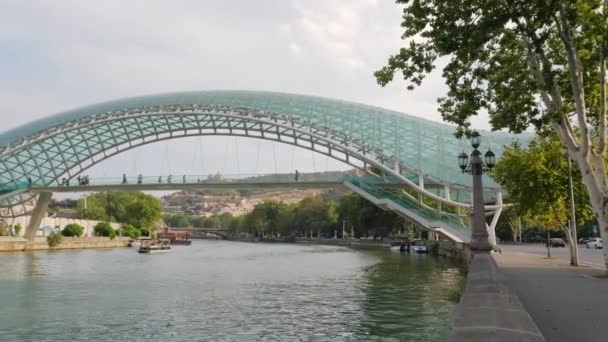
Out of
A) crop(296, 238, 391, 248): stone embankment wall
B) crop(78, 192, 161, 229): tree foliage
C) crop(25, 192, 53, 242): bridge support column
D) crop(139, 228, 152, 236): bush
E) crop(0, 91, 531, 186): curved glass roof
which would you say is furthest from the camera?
crop(78, 192, 161, 229): tree foliage

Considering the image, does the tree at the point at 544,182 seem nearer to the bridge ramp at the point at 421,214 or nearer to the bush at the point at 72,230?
the bridge ramp at the point at 421,214

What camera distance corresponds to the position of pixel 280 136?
2224 inches

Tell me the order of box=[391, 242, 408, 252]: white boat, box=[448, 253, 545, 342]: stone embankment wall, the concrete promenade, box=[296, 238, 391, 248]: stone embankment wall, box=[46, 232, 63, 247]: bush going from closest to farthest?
1. box=[448, 253, 545, 342]: stone embankment wall
2. the concrete promenade
3. box=[391, 242, 408, 252]: white boat
4. box=[46, 232, 63, 247]: bush
5. box=[296, 238, 391, 248]: stone embankment wall

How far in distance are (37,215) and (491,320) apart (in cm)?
7524

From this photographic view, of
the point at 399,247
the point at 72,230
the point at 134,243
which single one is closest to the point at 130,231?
the point at 134,243

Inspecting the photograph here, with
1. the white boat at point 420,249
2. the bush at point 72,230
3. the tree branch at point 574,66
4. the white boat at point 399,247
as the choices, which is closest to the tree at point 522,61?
the tree branch at point 574,66

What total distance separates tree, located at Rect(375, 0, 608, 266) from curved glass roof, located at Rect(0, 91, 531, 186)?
115 feet

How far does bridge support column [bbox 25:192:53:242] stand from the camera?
236ft

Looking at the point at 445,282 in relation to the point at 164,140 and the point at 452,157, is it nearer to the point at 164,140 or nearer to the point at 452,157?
the point at 452,157

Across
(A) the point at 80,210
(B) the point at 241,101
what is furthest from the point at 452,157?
(A) the point at 80,210

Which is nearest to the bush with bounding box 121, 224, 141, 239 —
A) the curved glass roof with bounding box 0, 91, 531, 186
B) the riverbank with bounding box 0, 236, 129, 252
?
the riverbank with bounding box 0, 236, 129, 252

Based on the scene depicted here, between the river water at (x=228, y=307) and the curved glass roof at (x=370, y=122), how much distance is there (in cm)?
2136

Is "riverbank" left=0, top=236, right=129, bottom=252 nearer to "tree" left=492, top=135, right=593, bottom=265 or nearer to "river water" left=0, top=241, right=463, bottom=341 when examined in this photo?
"river water" left=0, top=241, right=463, bottom=341

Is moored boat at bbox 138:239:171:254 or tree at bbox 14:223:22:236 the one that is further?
tree at bbox 14:223:22:236
